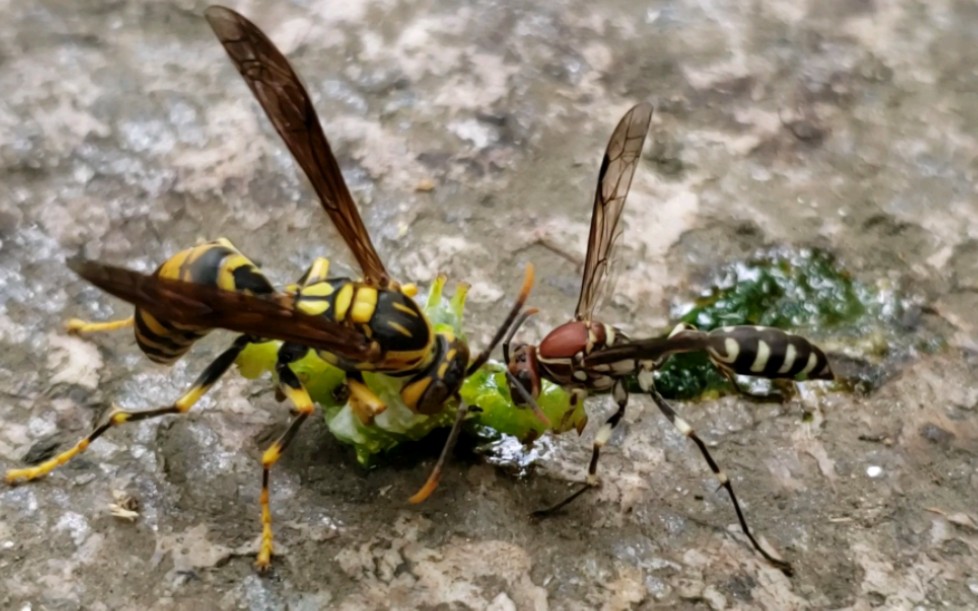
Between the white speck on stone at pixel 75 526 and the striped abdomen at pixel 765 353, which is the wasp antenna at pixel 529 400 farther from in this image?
the white speck on stone at pixel 75 526

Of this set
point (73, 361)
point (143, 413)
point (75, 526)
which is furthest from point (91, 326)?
point (75, 526)

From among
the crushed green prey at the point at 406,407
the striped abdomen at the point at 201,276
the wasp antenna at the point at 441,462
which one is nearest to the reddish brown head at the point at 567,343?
the crushed green prey at the point at 406,407

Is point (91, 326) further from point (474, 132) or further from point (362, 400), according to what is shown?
point (474, 132)

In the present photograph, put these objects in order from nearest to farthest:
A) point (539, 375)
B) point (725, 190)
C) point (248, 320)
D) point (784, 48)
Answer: point (248, 320) → point (539, 375) → point (725, 190) → point (784, 48)

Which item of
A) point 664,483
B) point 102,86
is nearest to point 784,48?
point 664,483

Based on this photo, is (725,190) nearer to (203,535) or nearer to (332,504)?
(332,504)
